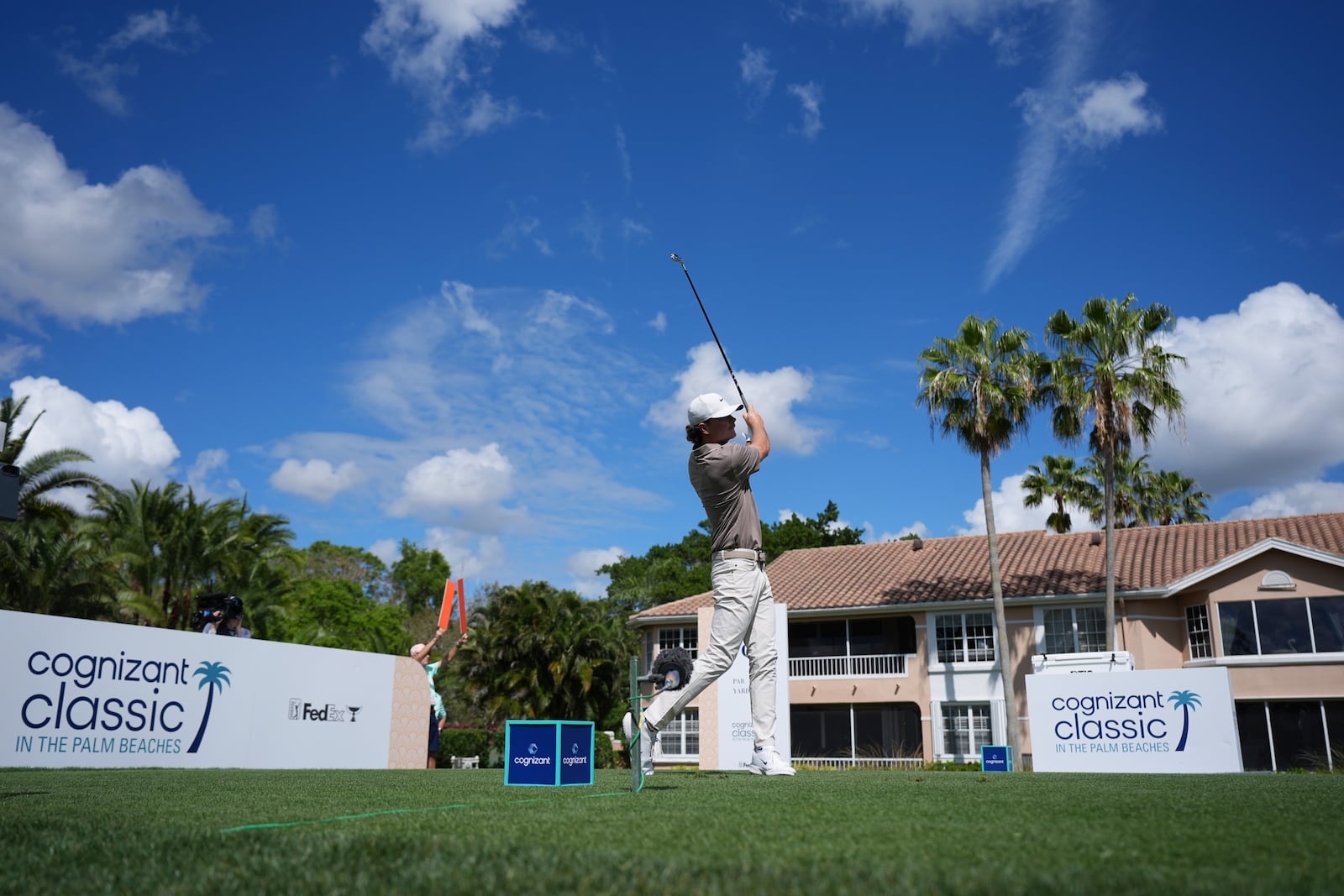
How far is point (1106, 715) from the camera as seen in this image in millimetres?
15438

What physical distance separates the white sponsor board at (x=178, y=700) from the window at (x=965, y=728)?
22.4 m

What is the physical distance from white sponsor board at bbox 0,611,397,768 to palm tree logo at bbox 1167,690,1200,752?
13.3 meters

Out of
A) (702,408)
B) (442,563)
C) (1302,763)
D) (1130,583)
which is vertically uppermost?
(442,563)

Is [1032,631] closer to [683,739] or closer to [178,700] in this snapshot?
[683,739]

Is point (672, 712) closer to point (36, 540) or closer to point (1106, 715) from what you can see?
point (1106, 715)

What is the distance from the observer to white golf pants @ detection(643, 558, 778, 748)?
583 cm

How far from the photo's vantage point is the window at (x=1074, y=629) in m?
33.1

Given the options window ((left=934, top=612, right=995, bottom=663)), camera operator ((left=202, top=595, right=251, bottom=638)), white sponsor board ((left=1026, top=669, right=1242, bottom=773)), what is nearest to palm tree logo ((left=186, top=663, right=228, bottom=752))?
camera operator ((left=202, top=595, right=251, bottom=638))

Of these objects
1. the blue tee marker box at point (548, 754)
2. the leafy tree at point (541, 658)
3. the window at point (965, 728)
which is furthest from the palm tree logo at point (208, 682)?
the window at point (965, 728)

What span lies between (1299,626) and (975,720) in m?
10.4

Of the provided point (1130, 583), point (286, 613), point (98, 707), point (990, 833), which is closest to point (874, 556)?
point (1130, 583)

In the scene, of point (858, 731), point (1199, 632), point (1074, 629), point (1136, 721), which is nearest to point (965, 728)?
point (858, 731)

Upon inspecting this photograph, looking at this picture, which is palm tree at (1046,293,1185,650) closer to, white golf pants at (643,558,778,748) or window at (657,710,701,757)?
window at (657,710,701,757)

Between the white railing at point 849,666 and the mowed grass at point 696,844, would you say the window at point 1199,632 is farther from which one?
the mowed grass at point 696,844
